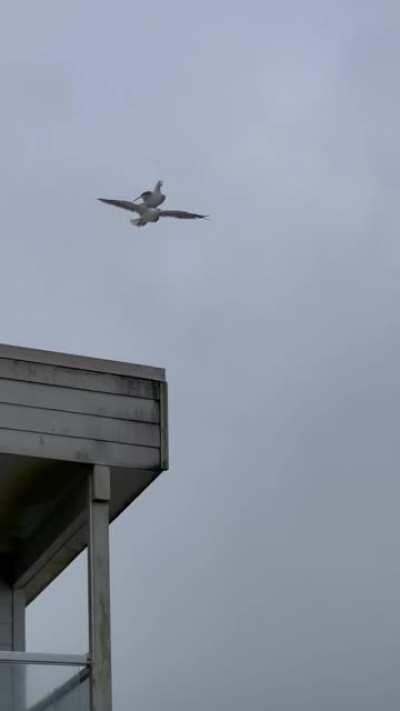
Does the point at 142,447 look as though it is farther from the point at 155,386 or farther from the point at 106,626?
the point at 106,626

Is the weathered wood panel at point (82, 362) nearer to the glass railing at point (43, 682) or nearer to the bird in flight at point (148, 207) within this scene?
the glass railing at point (43, 682)

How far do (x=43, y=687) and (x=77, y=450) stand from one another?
199 centimetres

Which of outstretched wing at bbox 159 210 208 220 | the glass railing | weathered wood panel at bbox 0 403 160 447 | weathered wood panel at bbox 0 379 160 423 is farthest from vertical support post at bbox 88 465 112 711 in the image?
outstretched wing at bbox 159 210 208 220

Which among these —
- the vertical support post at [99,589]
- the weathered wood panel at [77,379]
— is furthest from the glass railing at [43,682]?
the weathered wood panel at [77,379]

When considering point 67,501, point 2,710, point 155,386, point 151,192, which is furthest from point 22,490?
point 151,192

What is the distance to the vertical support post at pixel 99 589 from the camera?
534 inches

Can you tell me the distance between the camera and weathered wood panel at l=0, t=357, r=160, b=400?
14375 millimetres

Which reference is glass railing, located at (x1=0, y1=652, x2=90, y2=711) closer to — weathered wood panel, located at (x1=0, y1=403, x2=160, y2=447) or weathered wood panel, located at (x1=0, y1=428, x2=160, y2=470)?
weathered wood panel, located at (x1=0, y1=428, x2=160, y2=470)

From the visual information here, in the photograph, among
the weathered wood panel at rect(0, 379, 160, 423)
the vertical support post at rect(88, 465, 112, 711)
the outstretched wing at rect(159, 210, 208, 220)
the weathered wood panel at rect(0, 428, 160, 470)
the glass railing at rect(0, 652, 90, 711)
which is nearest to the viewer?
the glass railing at rect(0, 652, 90, 711)

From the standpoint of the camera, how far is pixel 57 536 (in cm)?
1550

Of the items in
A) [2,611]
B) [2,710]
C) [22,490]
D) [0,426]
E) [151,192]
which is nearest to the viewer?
[2,710]

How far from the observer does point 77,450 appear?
47.1 feet

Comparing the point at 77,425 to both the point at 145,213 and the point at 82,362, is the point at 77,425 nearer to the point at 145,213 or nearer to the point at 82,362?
the point at 82,362

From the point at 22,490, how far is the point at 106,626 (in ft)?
6.01
